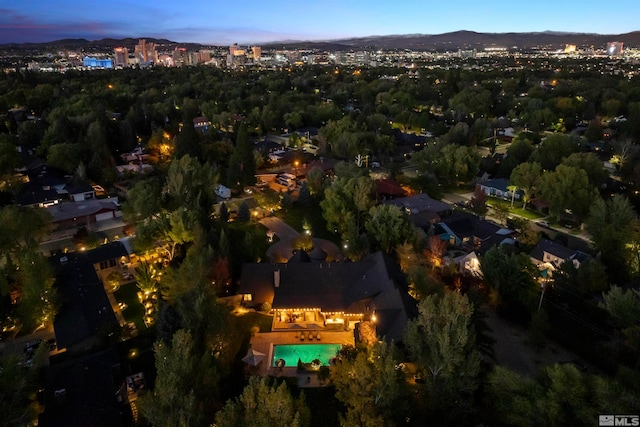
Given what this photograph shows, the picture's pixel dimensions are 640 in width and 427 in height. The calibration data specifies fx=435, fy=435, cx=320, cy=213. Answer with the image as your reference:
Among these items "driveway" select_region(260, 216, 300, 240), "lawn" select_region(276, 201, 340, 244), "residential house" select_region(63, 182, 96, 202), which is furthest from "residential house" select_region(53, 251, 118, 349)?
"residential house" select_region(63, 182, 96, 202)

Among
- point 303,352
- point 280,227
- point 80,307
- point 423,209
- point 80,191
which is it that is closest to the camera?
point 303,352

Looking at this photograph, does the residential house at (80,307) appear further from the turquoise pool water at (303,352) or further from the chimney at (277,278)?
the chimney at (277,278)

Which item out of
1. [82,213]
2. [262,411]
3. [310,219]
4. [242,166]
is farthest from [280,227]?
[262,411]

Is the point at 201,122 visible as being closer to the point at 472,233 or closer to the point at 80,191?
the point at 80,191

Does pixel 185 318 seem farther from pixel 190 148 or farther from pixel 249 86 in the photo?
Result: pixel 249 86

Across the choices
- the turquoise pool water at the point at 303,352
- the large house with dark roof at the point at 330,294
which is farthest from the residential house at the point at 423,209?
the turquoise pool water at the point at 303,352
